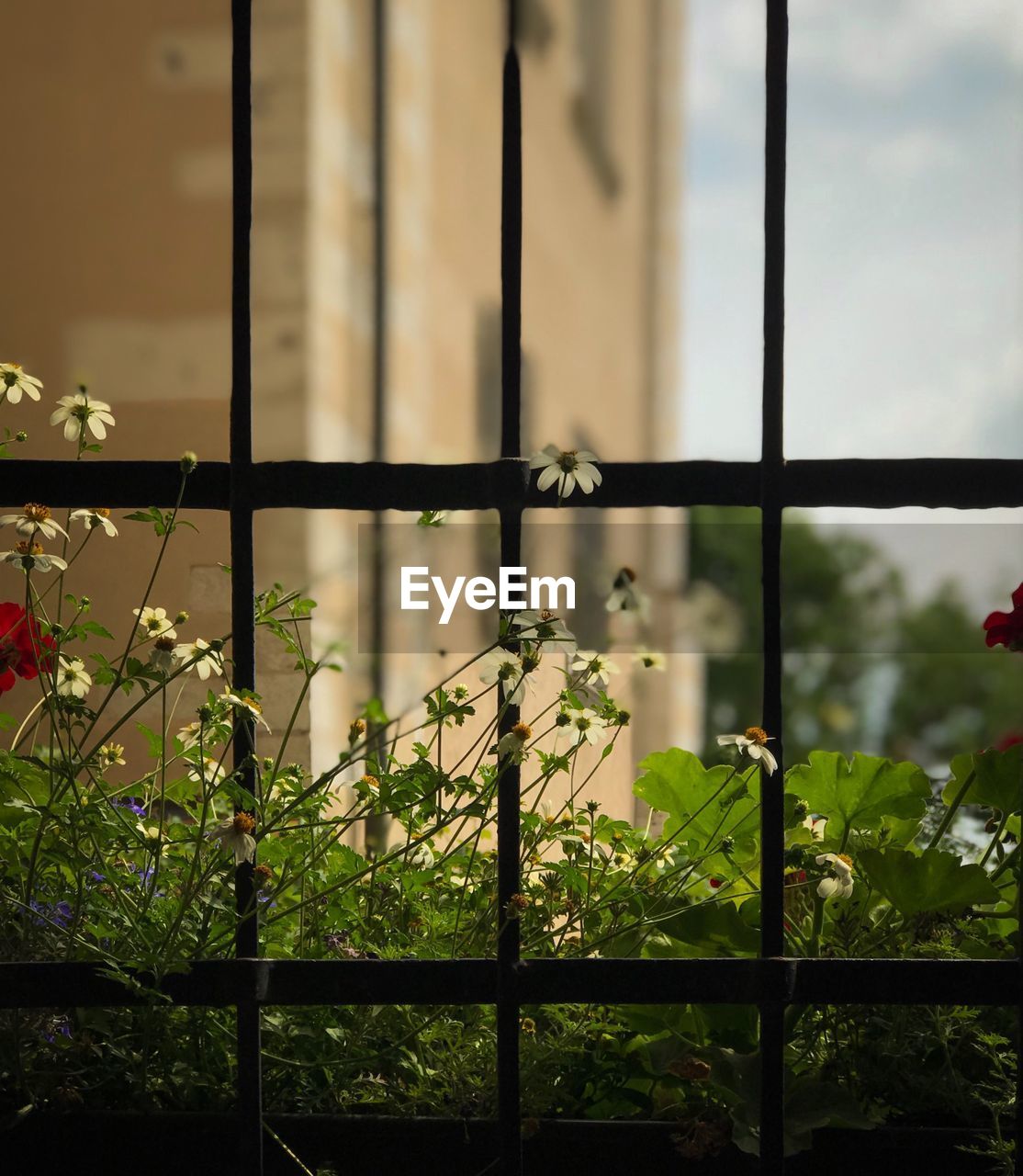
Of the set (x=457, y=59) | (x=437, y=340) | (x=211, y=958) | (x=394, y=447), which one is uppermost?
(x=457, y=59)

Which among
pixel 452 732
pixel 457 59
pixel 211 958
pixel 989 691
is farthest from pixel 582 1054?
pixel 989 691

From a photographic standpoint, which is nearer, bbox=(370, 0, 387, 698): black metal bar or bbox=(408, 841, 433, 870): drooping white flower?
bbox=(408, 841, 433, 870): drooping white flower

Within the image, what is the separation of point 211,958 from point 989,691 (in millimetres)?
27885

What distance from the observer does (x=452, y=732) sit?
1.23m

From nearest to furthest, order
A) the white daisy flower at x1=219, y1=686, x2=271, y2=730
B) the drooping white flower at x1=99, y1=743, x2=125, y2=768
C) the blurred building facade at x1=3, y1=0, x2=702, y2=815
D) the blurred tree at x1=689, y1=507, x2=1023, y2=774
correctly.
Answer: the white daisy flower at x1=219, y1=686, x2=271, y2=730
the drooping white flower at x1=99, y1=743, x2=125, y2=768
the blurred building facade at x1=3, y1=0, x2=702, y2=815
the blurred tree at x1=689, y1=507, x2=1023, y2=774

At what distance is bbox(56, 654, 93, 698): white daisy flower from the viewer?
0.86 metres

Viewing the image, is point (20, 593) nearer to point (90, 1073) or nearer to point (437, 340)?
point (90, 1073)

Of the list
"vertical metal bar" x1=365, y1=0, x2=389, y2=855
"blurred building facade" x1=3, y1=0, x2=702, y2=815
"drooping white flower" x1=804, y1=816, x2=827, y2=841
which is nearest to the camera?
"drooping white flower" x1=804, y1=816, x2=827, y2=841

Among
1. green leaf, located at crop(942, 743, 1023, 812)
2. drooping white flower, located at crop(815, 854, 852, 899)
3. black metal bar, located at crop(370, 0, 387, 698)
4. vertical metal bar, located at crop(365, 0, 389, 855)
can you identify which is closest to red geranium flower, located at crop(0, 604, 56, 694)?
drooping white flower, located at crop(815, 854, 852, 899)

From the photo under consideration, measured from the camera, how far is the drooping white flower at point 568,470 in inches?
29.4

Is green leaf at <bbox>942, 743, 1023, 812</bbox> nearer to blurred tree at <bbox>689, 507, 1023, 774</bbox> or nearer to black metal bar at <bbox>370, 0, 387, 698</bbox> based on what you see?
black metal bar at <bbox>370, 0, 387, 698</bbox>

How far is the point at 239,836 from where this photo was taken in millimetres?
743

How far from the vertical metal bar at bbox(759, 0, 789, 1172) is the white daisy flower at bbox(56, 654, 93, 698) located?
0.54 metres

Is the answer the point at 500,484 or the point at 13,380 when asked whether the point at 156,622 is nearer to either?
the point at 13,380
